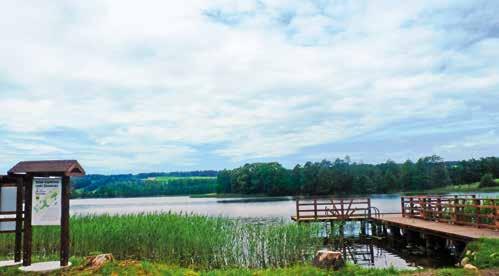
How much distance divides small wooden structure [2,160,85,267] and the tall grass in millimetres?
4597

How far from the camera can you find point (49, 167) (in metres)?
10.9

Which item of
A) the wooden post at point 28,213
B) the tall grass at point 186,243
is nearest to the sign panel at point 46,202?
the wooden post at point 28,213

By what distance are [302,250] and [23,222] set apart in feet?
28.4

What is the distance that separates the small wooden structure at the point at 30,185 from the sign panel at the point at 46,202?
94 mm

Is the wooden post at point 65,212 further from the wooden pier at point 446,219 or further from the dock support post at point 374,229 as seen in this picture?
the dock support post at point 374,229

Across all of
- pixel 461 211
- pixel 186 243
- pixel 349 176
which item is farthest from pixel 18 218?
pixel 349 176

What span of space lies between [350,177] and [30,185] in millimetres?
86726

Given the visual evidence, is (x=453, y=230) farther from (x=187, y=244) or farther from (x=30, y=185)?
(x=30, y=185)

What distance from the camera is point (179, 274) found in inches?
389

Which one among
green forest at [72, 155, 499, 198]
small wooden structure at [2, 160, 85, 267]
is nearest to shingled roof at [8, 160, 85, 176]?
small wooden structure at [2, 160, 85, 267]

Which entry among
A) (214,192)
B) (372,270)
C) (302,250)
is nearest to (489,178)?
(214,192)

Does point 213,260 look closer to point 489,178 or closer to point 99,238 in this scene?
point 99,238

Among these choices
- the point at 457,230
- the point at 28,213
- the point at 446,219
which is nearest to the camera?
the point at 28,213

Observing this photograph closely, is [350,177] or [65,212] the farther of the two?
[350,177]
